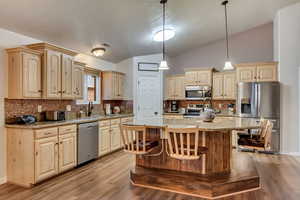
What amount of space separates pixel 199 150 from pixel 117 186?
1.36 m

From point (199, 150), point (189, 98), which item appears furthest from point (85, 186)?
point (189, 98)

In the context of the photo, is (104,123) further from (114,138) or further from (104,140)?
(114,138)

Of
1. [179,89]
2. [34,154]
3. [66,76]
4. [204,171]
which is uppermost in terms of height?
[66,76]

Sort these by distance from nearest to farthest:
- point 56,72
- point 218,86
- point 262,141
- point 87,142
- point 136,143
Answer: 1. point 136,143
2. point 262,141
3. point 56,72
4. point 87,142
5. point 218,86

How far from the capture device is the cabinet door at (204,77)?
6.12 m

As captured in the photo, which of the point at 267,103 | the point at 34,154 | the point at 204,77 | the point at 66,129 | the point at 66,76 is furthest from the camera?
the point at 204,77

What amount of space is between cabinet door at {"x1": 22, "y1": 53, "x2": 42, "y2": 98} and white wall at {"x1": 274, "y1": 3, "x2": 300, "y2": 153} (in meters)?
5.36

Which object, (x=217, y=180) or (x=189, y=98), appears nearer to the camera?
(x=217, y=180)

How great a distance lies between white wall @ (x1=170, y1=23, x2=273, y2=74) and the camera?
19.5 ft

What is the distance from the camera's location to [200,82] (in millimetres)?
6199

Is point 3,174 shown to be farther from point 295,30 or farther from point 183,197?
point 295,30

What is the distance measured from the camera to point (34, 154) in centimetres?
307

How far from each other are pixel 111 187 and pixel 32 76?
7.18 ft

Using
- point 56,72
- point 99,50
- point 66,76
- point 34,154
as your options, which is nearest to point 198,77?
point 99,50
